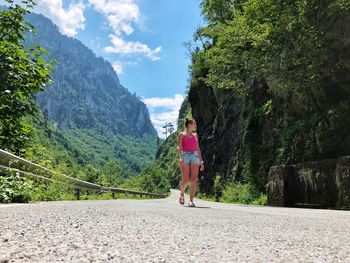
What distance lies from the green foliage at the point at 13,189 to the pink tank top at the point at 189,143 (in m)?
3.67

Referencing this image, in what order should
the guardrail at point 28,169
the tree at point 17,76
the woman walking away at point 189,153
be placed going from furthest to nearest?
1. the woman walking away at point 189,153
2. the tree at point 17,76
3. the guardrail at point 28,169

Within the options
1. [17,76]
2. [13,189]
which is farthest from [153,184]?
[13,189]

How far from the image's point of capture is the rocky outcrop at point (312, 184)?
10.9 metres

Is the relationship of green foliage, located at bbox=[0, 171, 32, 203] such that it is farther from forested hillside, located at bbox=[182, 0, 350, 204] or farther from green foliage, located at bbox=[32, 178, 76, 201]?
forested hillside, located at bbox=[182, 0, 350, 204]

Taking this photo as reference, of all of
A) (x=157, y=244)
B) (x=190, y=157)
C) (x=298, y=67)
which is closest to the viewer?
(x=157, y=244)

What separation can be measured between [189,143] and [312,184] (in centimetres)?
470

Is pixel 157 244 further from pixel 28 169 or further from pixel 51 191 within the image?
pixel 51 191

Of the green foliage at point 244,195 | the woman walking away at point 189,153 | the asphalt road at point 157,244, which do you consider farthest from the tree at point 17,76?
the green foliage at point 244,195

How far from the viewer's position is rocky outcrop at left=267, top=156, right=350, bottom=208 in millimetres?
10859

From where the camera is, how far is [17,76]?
850 cm

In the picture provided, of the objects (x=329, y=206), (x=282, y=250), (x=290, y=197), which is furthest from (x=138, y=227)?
(x=290, y=197)

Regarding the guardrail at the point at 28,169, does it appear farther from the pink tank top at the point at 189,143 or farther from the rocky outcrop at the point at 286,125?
the rocky outcrop at the point at 286,125

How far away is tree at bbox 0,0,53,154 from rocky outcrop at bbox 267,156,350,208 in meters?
7.86

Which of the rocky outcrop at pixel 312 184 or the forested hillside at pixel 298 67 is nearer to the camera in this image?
the rocky outcrop at pixel 312 184
